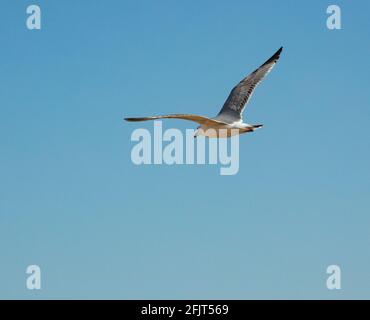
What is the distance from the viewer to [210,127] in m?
15.4

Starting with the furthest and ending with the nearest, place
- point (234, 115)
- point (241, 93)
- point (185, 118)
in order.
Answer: point (241, 93) < point (234, 115) < point (185, 118)

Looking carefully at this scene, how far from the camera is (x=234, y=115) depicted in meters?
16.7

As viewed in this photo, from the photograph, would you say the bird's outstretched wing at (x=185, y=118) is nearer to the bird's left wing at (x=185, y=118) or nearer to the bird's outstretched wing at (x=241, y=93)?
the bird's left wing at (x=185, y=118)

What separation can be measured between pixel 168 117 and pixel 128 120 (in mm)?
774

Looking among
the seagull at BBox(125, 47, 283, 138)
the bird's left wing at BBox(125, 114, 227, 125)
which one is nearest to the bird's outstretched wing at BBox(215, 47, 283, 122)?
the seagull at BBox(125, 47, 283, 138)

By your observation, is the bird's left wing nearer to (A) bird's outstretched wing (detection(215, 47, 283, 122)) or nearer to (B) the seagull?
(B) the seagull

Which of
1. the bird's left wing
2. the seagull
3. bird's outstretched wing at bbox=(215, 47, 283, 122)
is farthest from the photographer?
bird's outstretched wing at bbox=(215, 47, 283, 122)

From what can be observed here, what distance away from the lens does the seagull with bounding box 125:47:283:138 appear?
15.2 metres

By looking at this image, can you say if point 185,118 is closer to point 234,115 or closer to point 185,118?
point 185,118

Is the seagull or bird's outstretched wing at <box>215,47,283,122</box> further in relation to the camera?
bird's outstretched wing at <box>215,47,283,122</box>

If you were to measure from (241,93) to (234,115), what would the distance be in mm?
734

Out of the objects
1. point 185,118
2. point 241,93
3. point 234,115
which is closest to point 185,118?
point 185,118

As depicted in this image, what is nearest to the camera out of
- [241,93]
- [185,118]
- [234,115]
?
[185,118]
